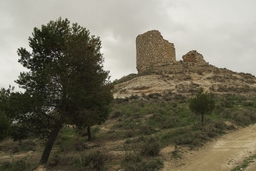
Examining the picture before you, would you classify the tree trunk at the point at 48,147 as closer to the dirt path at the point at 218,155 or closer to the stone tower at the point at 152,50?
the dirt path at the point at 218,155

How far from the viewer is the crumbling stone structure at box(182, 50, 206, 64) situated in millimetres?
33344

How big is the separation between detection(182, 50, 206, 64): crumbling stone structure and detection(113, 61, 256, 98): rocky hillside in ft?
5.93

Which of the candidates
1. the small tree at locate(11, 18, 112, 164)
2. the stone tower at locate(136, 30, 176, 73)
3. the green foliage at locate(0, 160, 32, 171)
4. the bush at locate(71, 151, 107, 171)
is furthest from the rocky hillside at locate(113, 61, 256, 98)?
the bush at locate(71, 151, 107, 171)

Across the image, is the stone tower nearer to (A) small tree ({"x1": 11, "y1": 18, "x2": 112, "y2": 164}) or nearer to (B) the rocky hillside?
(B) the rocky hillside

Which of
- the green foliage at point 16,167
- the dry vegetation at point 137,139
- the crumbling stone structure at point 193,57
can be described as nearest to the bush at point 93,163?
the dry vegetation at point 137,139

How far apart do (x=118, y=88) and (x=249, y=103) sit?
1546 cm

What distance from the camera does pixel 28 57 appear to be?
11695mm

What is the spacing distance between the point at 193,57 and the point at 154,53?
6746 millimetres

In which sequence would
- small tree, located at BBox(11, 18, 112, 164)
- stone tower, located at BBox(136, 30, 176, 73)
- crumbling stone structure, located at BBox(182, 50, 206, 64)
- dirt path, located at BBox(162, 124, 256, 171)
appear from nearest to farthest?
dirt path, located at BBox(162, 124, 256, 171) → small tree, located at BBox(11, 18, 112, 164) → stone tower, located at BBox(136, 30, 176, 73) → crumbling stone structure, located at BBox(182, 50, 206, 64)

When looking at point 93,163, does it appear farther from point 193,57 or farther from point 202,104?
point 193,57

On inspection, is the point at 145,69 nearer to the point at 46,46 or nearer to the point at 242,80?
the point at 242,80

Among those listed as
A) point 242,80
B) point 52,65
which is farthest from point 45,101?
point 242,80

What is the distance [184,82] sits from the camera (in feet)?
91.2

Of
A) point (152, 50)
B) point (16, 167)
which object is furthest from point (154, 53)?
point (16, 167)
